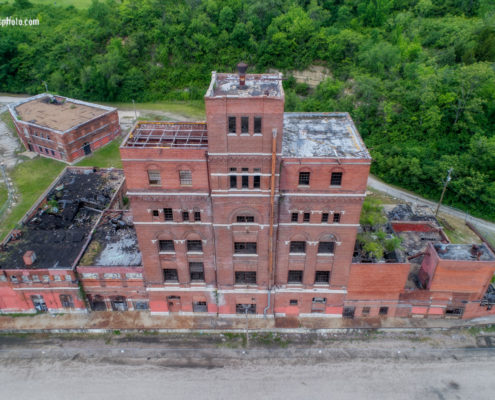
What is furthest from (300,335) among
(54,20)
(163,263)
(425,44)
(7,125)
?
(54,20)

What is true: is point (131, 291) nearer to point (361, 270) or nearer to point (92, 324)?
point (92, 324)

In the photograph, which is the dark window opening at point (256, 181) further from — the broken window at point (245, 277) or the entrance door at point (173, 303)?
the entrance door at point (173, 303)

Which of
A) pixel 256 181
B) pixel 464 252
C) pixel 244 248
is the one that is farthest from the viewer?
pixel 464 252

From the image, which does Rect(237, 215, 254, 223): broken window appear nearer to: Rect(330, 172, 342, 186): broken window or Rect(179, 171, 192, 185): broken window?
Rect(179, 171, 192, 185): broken window

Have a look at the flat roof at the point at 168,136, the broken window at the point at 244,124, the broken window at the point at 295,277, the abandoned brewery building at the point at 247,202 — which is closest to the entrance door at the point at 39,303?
the abandoned brewery building at the point at 247,202

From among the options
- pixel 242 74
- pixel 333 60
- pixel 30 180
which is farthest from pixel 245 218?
pixel 333 60

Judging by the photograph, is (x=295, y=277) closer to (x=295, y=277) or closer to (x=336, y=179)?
(x=295, y=277)
